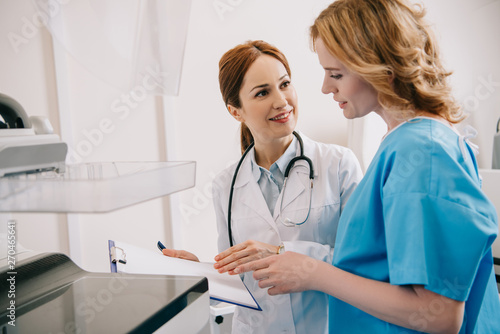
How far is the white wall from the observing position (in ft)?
5.93

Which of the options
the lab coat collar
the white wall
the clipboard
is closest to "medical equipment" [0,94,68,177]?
the clipboard

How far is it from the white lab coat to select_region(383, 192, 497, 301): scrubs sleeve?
406 millimetres

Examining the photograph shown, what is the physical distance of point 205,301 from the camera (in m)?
0.69

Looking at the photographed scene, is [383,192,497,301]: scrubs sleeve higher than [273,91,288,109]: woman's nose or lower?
lower

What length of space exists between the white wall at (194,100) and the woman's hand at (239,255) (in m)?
1.13

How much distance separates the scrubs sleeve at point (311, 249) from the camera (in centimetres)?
105

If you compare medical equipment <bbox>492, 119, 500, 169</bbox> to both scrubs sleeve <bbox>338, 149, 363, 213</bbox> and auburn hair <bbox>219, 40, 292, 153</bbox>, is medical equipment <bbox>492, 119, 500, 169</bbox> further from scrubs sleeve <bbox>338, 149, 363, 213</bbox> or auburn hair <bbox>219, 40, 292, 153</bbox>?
auburn hair <bbox>219, 40, 292, 153</bbox>

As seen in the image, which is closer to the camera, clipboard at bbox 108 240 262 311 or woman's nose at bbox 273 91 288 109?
clipboard at bbox 108 240 262 311

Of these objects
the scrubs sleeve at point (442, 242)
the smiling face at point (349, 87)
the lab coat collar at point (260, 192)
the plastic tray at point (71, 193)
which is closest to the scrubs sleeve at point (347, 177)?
the lab coat collar at point (260, 192)

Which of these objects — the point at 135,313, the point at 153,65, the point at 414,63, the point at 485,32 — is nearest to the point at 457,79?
the point at 485,32

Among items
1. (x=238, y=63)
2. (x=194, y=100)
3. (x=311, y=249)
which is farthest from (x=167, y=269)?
(x=194, y=100)

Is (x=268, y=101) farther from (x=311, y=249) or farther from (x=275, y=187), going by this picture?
(x=311, y=249)

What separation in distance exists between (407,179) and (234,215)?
66cm

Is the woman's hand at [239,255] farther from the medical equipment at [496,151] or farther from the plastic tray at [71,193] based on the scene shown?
the medical equipment at [496,151]
